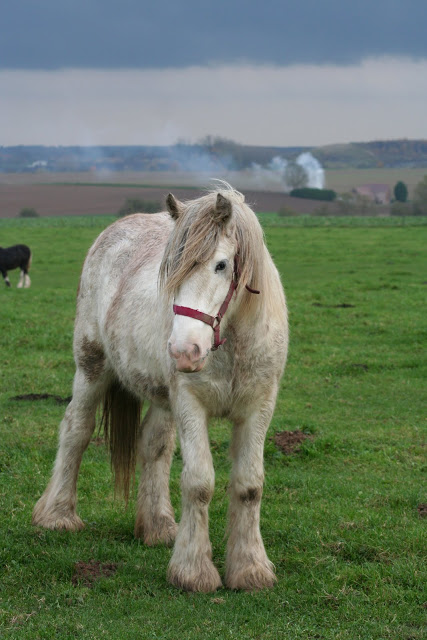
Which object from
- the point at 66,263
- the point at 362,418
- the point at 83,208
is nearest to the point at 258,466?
the point at 362,418

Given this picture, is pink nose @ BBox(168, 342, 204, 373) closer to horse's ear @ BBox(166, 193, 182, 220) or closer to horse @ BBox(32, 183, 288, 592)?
horse @ BBox(32, 183, 288, 592)

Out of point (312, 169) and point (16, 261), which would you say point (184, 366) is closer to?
point (16, 261)

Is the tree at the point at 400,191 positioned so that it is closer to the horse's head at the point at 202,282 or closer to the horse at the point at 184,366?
the horse at the point at 184,366

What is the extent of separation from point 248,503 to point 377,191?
244ft

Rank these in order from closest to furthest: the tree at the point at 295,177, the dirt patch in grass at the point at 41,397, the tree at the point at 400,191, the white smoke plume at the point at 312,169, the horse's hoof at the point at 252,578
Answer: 1. the horse's hoof at the point at 252,578
2. the dirt patch in grass at the point at 41,397
3. the tree at the point at 295,177
4. the tree at the point at 400,191
5. the white smoke plume at the point at 312,169

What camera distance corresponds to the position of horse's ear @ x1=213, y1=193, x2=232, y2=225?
14.7 feet

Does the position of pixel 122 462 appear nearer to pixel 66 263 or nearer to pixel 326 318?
pixel 326 318

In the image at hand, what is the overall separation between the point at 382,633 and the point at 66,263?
24.6 m

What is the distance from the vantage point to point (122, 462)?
6.48 metres

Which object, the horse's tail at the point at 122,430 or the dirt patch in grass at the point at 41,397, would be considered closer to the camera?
the horse's tail at the point at 122,430

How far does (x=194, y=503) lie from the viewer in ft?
16.3

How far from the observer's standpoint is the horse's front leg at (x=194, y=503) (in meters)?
4.90

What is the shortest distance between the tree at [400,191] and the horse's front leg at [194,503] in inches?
2724

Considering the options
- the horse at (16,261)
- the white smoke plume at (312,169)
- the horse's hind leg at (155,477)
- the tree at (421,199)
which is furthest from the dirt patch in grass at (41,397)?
the white smoke plume at (312,169)
